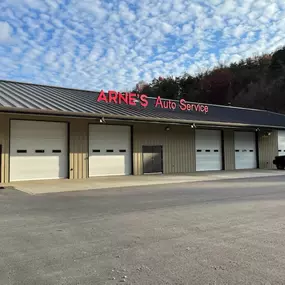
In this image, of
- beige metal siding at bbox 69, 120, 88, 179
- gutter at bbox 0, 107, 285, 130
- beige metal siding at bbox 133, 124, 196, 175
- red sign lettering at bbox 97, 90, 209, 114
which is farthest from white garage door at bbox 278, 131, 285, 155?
beige metal siding at bbox 69, 120, 88, 179

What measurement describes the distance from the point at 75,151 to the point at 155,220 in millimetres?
12225

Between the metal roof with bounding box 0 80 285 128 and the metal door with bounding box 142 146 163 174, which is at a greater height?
the metal roof with bounding box 0 80 285 128

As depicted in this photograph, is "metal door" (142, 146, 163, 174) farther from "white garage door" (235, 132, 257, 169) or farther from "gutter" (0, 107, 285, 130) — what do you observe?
"white garage door" (235, 132, 257, 169)

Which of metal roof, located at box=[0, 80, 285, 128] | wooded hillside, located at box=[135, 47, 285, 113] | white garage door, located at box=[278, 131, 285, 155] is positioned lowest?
white garage door, located at box=[278, 131, 285, 155]

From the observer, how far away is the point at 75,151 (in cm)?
1884

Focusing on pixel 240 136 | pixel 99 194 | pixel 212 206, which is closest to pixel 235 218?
pixel 212 206

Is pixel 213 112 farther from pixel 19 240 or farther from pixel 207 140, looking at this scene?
pixel 19 240

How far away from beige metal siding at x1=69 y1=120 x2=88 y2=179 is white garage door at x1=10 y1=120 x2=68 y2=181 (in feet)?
1.25

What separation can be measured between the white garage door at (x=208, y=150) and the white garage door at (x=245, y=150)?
6.32ft

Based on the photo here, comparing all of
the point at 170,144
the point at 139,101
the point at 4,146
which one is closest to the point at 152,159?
the point at 170,144

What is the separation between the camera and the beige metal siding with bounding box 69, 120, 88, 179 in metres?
18.7

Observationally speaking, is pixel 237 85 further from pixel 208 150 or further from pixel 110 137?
pixel 110 137

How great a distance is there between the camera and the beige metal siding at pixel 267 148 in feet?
94.0

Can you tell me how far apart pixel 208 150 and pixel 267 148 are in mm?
6964
